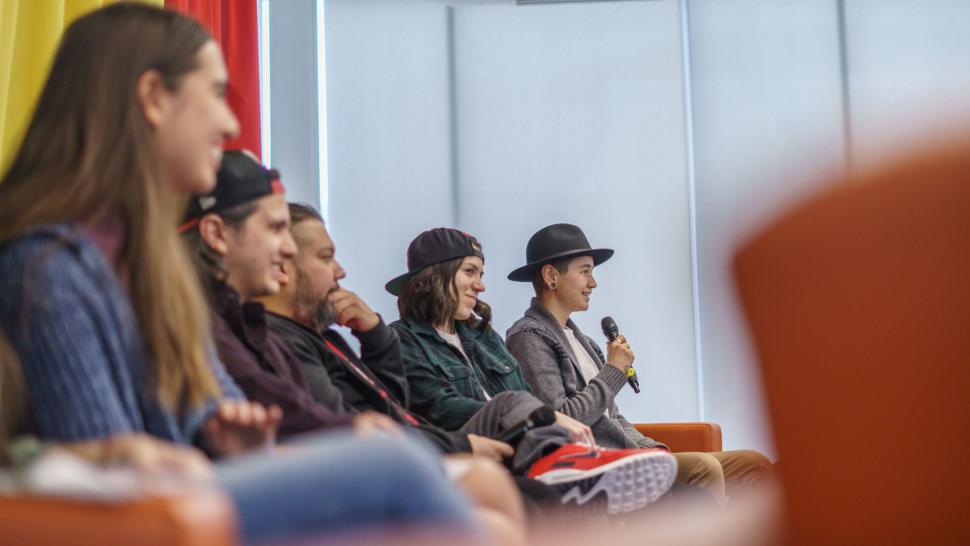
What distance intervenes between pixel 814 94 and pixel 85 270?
4.05 m

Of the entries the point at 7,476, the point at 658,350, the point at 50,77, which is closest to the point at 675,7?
the point at 658,350

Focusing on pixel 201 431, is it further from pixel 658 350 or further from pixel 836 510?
pixel 658 350

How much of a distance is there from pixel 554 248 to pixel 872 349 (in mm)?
2629

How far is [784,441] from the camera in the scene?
0.91 metres

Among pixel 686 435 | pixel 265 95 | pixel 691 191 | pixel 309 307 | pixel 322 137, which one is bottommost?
pixel 686 435

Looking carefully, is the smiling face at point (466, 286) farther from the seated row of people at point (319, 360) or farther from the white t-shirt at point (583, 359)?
the white t-shirt at point (583, 359)

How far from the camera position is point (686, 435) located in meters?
3.42

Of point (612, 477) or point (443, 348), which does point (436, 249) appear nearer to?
point (443, 348)

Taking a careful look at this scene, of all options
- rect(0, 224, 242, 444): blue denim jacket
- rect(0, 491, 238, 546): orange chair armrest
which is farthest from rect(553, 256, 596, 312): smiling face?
rect(0, 491, 238, 546): orange chair armrest

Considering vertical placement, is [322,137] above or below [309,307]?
above

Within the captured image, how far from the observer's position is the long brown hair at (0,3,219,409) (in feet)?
3.84

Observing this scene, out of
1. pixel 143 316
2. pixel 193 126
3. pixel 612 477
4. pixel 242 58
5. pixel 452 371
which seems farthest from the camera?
pixel 242 58

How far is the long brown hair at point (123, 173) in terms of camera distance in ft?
3.84

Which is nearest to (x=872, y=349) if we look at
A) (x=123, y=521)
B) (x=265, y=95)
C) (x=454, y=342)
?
(x=123, y=521)
